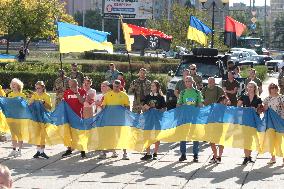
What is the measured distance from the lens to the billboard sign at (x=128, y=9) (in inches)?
3519

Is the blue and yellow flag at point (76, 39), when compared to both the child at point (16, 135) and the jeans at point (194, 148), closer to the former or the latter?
the child at point (16, 135)

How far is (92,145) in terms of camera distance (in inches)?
561

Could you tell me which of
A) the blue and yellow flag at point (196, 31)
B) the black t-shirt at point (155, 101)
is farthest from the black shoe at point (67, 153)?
the blue and yellow flag at point (196, 31)

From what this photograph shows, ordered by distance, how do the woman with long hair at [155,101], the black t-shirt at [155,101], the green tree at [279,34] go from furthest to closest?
the green tree at [279,34]
the black t-shirt at [155,101]
the woman with long hair at [155,101]

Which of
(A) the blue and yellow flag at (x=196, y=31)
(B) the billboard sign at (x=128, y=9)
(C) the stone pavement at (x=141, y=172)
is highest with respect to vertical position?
(B) the billboard sign at (x=128, y=9)

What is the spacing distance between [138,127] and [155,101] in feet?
2.12

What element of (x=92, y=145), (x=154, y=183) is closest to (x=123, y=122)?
(x=92, y=145)

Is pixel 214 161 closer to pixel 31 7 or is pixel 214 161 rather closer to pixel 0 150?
pixel 0 150

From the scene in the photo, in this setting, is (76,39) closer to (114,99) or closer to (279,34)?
(114,99)

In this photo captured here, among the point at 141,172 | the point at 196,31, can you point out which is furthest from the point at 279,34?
the point at 141,172

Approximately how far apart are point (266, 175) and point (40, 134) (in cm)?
480

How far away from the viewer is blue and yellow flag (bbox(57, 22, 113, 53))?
1573 centimetres

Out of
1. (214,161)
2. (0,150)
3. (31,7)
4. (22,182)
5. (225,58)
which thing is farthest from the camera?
(31,7)

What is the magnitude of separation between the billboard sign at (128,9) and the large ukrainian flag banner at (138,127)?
7489 centimetres
